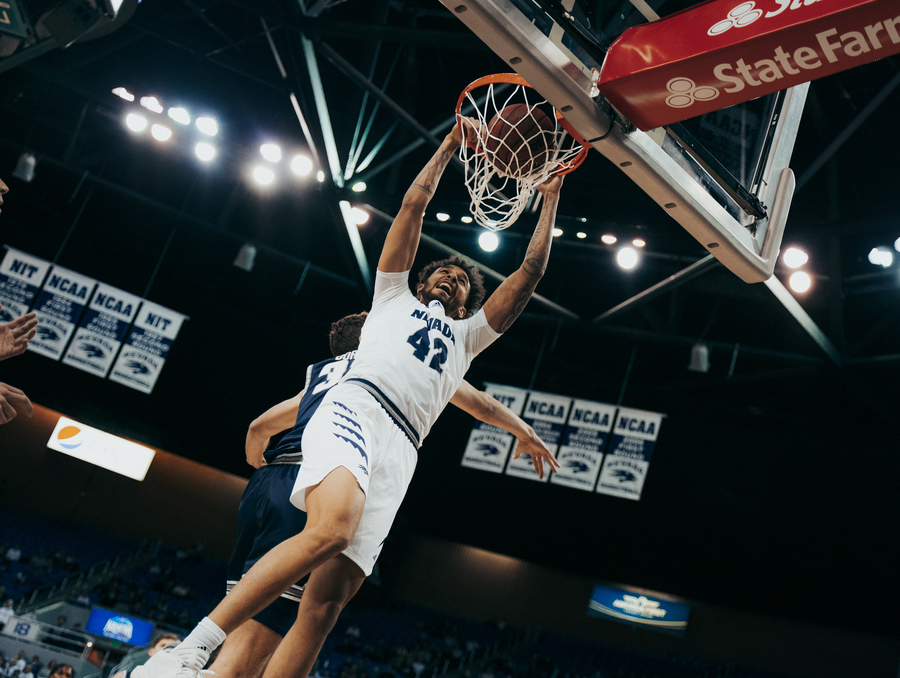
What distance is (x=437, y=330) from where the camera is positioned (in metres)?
3.40

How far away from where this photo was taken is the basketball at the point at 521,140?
4.22 metres

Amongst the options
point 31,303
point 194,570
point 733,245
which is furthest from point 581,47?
point 194,570

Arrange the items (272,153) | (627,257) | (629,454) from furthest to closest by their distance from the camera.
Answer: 1. (629,454)
2. (272,153)
3. (627,257)

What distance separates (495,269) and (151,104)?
6853 mm

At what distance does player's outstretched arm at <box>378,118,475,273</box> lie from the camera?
341 cm

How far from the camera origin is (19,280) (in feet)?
52.3

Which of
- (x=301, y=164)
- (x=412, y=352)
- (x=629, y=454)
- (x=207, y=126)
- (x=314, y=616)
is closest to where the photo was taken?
(x=314, y=616)

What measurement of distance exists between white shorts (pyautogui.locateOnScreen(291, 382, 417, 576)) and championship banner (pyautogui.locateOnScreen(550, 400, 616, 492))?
36.2 ft

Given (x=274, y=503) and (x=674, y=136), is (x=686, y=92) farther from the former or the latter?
(x=274, y=503)

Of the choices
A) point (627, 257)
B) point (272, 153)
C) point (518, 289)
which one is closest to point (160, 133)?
point (272, 153)

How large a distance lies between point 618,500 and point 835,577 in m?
4.29

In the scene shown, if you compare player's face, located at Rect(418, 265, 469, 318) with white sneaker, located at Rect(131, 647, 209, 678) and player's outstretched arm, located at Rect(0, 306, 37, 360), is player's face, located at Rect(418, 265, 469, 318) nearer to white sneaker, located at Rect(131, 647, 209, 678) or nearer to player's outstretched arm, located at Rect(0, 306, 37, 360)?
player's outstretched arm, located at Rect(0, 306, 37, 360)

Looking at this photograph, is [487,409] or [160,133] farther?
[160,133]

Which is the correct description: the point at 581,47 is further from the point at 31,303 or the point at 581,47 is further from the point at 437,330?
the point at 31,303
